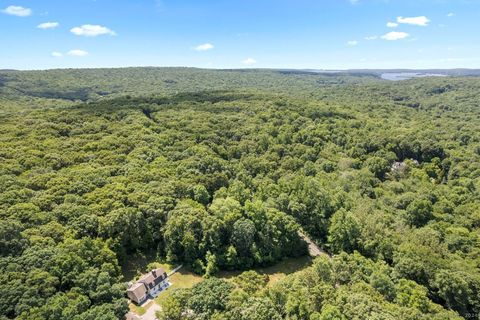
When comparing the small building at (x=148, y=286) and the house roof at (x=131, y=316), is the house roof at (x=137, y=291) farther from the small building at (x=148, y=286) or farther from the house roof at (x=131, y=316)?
the house roof at (x=131, y=316)

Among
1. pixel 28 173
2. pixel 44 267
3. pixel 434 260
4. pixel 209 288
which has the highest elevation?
pixel 28 173

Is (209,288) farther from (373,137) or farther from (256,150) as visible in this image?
(373,137)

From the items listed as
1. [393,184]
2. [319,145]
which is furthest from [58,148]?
[393,184]

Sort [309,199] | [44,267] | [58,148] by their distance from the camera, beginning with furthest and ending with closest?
[58,148] < [309,199] < [44,267]

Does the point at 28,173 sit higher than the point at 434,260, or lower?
higher

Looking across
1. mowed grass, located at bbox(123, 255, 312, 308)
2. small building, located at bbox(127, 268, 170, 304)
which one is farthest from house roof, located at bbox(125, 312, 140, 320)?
mowed grass, located at bbox(123, 255, 312, 308)

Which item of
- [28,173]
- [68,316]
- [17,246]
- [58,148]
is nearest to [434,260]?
[68,316]

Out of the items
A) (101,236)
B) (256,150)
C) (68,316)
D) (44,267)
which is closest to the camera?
(68,316)

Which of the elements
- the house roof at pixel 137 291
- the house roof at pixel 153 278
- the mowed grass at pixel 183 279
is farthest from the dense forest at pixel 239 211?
the house roof at pixel 153 278

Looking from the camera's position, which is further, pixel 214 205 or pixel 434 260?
pixel 214 205
